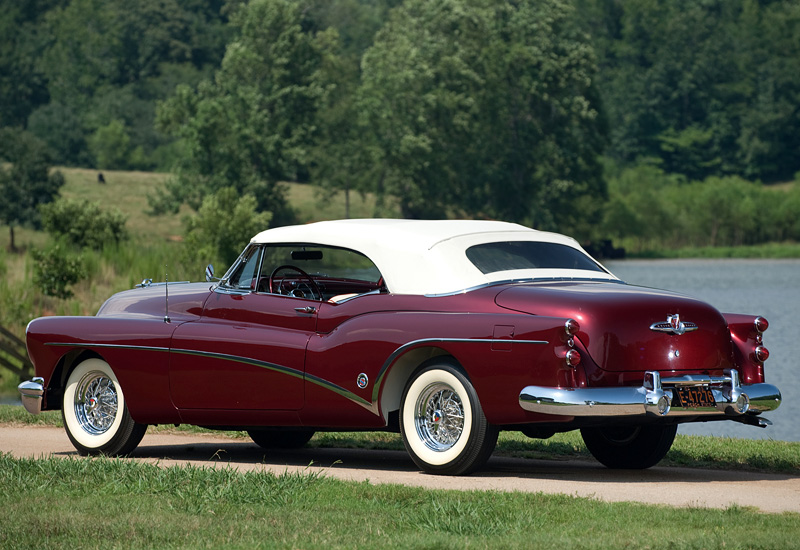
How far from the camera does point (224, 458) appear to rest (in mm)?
10047

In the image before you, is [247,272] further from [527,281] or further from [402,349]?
[527,281]

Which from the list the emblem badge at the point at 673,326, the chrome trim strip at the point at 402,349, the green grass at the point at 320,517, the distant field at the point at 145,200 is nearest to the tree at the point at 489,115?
the distant field at the point at 145,200

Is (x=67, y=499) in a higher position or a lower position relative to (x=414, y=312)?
lower

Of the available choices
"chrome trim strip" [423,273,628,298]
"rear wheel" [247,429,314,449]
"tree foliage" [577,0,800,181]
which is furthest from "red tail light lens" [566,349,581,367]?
"tree foliage" [577,0,800,181]

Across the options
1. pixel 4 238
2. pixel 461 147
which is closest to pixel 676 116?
pixel 461 147

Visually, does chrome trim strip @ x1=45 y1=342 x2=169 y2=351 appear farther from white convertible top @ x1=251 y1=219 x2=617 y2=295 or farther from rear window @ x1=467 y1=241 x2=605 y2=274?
rear window @ x1=467 y1=241 x2=605 y2=274

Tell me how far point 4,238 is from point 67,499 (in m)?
58.6

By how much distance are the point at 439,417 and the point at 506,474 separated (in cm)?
68

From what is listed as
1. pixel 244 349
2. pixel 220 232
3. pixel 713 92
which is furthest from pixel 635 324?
pixel 713 92

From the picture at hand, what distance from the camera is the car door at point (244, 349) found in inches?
358

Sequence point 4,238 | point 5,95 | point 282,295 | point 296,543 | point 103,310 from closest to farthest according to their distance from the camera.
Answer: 1. point 296,543
2. point 282,295
3. point 103,310
4. point 4,238
5. point 5,95

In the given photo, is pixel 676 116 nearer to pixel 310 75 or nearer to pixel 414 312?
pixel 310 75

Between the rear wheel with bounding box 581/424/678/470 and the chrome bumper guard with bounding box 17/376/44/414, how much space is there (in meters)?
4.18

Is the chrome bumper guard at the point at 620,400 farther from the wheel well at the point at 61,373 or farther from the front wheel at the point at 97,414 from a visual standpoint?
the wheel well at the point at 61,373
